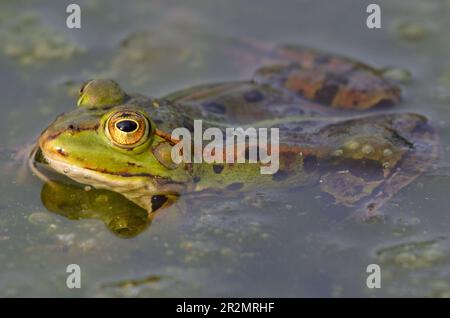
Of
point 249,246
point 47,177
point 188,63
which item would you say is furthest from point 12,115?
point 249,246

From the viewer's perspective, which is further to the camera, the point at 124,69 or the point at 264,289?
the point at 124,69

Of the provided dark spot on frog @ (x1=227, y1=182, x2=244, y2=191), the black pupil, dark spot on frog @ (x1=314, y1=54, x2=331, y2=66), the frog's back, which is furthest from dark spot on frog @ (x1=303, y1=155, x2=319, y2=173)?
dark spot on frog @ (x1=314, y1=54, x2=331, y2=66)

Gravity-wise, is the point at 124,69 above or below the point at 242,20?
below

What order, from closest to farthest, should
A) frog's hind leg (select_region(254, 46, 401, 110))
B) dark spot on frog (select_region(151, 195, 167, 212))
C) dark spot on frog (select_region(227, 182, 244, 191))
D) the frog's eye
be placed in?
the frog's eye → dark spot on frog (select_region(151, 195, 167, 212)) → dark spot on frog (select_region(227, 182, 244, 191)) → frog's hind leg (select_region(254, 46, 401, 110))

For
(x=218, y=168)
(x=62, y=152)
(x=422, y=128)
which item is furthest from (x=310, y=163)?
(x=62, y=152)

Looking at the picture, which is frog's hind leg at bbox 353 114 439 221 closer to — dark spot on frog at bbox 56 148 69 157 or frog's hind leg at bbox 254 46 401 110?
frog's hind leg at bbox 254 46 401 110

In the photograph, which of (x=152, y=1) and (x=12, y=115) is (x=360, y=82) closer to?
(x=152, y=1)
